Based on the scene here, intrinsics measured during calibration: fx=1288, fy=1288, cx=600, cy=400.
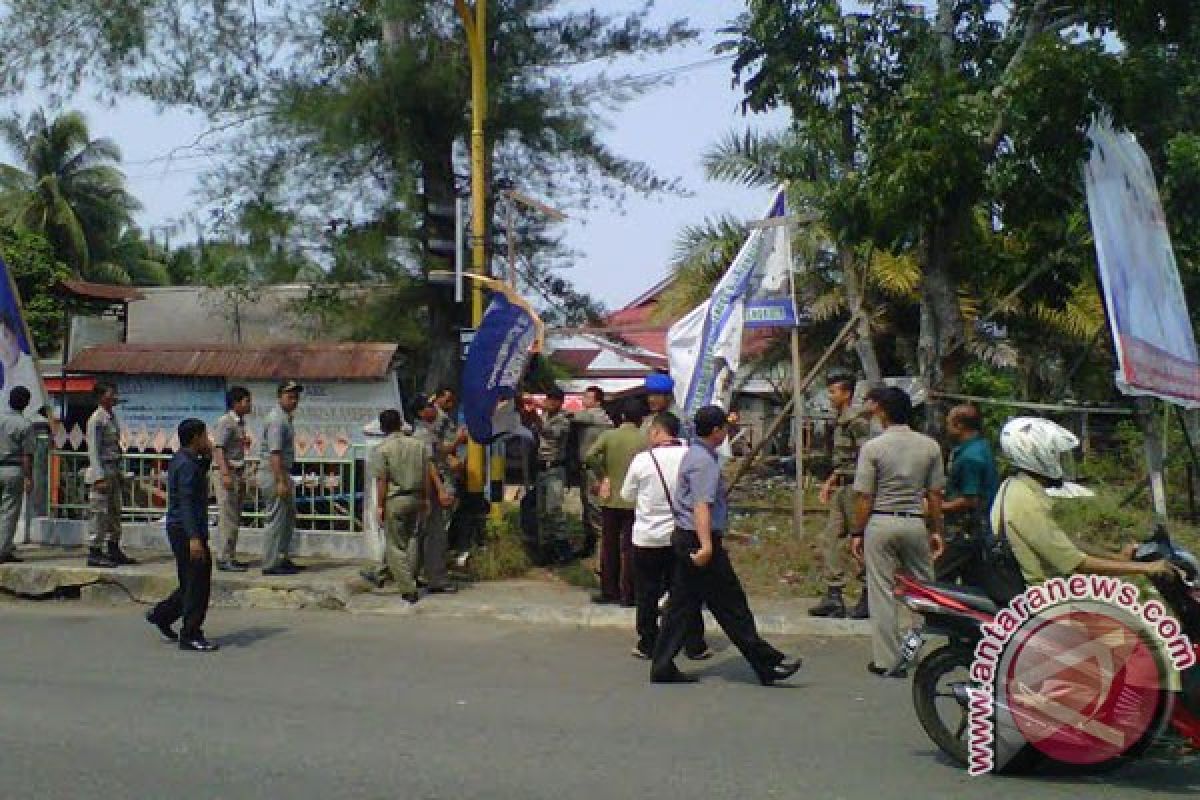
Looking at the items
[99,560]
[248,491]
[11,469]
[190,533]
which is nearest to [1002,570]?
[190,533]

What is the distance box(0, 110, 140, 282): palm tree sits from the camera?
35562 millimetres

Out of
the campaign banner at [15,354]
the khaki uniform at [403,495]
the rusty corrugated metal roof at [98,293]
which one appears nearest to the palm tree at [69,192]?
the rusty corrugated metal roof at [98,293]

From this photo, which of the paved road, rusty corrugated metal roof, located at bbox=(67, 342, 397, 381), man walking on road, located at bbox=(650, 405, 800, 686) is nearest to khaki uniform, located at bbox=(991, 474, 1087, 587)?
the paved road

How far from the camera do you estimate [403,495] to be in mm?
10141

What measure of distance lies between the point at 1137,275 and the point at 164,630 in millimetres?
7147

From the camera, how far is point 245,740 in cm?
635

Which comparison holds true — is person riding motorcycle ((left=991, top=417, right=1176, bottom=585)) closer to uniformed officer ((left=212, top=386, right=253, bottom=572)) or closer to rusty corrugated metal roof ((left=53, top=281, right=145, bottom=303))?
uniformed officer ((left=212, top=386, right=253, bottom=572))

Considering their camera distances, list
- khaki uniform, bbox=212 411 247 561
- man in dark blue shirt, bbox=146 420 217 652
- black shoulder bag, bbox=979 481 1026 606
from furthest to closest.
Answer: khaki uniform, bbox=212 411 247 561 < man in dark blue shirt, bbox=146 420 217 652 < black shoulder bag, bbox=979 481 1026 606

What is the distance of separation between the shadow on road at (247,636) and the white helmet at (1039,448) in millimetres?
5558

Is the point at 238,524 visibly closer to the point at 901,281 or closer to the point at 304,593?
the point at 304,593

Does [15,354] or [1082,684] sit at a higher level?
[15,354]

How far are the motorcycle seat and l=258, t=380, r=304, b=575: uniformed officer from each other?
21.5 feet

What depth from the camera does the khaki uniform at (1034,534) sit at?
555 cm

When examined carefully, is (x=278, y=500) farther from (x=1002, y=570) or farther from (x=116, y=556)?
(x=1002, y=570)
